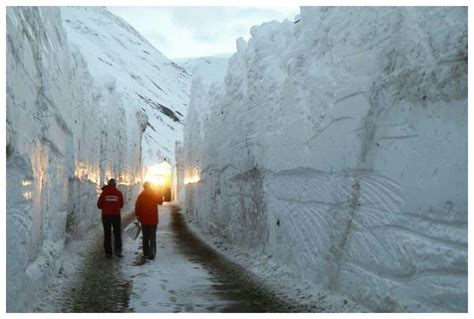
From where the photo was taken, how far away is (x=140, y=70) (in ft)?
335

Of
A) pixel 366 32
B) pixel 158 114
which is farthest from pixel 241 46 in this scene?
pixel 158 114

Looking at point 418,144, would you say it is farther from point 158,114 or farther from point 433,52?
point 158,114

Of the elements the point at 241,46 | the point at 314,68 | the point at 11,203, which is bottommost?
the point at 11,203

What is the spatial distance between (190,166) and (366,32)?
16.4 metres

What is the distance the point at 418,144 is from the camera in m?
4.46

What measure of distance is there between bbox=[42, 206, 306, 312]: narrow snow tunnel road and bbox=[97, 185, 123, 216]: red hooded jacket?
32.0 inches

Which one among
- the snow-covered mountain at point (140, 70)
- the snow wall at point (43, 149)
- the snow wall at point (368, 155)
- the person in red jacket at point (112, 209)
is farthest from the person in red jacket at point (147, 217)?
the snow-covered mountain at point (140, 70)

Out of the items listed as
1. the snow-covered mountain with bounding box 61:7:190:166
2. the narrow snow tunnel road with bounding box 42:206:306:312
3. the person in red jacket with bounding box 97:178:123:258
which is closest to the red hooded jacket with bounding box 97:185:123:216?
the person in red jacket with bounding box 97:178:123:258

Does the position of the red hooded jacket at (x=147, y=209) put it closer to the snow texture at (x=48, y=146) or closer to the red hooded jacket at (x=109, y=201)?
the red hooded jacket at (x=109, y=201)

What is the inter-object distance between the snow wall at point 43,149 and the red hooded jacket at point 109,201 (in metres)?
0.65

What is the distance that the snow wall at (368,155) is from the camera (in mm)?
4094

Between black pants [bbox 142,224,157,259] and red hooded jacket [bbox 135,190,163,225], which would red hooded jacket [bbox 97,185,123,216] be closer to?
red hooded jacket [bbox 135,190,163,225]

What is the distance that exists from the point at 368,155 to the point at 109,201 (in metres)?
5.66

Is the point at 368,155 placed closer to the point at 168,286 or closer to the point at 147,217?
the point at 168,286
